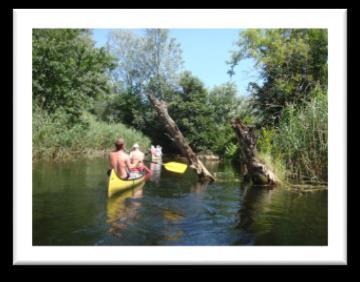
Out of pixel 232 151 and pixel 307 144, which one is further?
pixel 232 151

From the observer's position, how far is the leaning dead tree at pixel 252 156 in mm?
10117

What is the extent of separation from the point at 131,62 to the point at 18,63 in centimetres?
1605

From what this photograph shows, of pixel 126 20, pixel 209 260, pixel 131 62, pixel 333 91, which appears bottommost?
pixel 209 260

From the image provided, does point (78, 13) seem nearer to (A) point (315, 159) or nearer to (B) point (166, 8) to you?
(B) point (166, 8)

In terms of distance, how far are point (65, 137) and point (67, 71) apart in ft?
9.86

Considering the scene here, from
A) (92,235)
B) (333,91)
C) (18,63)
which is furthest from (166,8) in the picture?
(92,235)

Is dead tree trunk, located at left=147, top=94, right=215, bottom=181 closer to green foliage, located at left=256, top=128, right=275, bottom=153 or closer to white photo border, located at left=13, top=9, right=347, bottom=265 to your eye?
green foliage, located at left=256, top=128, right=275, bottom=153

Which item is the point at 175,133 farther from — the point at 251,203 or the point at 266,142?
the point at 251,203

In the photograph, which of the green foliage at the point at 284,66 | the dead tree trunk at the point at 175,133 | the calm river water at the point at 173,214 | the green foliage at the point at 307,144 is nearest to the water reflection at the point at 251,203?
the calm river water at the point at 173,214

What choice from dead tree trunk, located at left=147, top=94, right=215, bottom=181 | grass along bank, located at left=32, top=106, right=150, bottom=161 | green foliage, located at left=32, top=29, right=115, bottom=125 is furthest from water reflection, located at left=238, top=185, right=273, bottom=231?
green foliage, located at left=32, top=29, right=115, bottom=125

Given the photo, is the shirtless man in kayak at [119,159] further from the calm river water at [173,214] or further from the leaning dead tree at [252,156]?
the leaning dead tree at [252,156]

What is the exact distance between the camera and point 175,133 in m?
10.6

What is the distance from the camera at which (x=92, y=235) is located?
5691 millimetres

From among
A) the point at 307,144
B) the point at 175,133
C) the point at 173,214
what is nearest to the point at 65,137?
the point at 175,133
